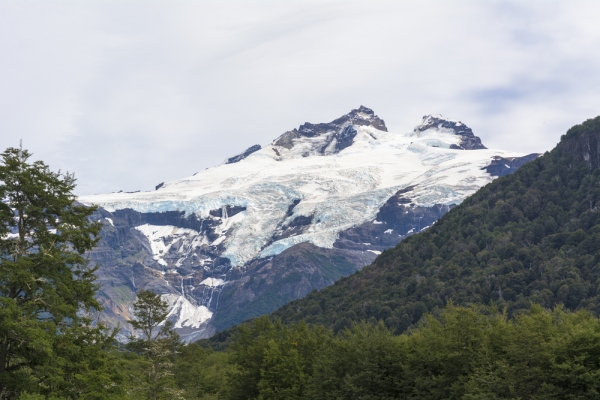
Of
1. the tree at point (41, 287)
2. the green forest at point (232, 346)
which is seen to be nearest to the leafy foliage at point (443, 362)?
the green forest at point (232, 346)

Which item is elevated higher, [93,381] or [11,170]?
[11,170]

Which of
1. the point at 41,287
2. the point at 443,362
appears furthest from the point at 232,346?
the point at 41,287

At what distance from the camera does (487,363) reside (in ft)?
221

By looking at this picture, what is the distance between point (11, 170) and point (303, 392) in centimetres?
6052

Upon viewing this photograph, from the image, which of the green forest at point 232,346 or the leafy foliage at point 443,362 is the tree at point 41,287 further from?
the leafy foliage at point 443,362

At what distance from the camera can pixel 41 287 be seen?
39531mm

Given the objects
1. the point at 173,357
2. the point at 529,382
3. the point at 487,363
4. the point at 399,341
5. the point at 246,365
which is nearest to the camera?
the point at 529,382

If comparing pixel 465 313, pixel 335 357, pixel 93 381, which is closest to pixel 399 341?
pixel 335 357

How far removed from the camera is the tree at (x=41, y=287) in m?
37.1

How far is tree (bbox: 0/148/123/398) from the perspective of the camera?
37062 mm

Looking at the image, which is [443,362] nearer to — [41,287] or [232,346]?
[41,287]

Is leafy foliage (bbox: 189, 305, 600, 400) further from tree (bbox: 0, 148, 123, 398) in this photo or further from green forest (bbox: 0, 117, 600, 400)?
tree (bbox: 0, 148, 123, 398)

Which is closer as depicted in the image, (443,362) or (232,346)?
(443,362)

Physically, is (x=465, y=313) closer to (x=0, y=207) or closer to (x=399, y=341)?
(x=399, y=341)
